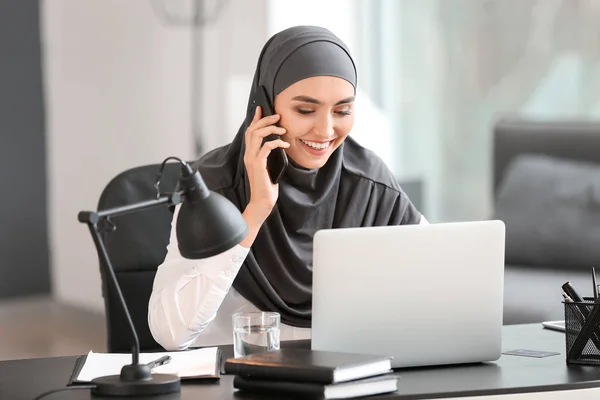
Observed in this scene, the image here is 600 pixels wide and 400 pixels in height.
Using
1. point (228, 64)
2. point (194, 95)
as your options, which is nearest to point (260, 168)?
point (228, 64)

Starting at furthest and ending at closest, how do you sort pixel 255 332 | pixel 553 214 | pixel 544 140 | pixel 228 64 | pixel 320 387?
pixel 228 64 < pixel 544 140 < pixel 553 214 < pixel 255 332 < pixel 320 387

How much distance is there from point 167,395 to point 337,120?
2.78 feet

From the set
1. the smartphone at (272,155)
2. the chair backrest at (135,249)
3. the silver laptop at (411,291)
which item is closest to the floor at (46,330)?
the chair backrest at (135,249)

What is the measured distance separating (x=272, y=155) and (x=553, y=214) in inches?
81.8

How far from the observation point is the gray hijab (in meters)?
2.33

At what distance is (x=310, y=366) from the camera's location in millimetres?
1571

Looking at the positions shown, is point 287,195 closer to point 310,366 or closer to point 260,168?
point 260,168

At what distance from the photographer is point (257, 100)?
238 cm

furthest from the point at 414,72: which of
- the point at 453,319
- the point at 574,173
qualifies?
the point at 453,319

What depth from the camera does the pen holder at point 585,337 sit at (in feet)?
6.02

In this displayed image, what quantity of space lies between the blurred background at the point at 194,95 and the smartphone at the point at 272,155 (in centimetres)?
249

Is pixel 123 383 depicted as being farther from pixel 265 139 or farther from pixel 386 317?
pixel 265 139

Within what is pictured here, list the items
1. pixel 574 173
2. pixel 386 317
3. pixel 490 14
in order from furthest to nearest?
1. pixel 490 14
2. pixel 574 173
3. pixel 386 317

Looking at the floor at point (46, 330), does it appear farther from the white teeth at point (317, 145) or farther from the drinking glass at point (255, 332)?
the drinking glass at point (255, 332)
